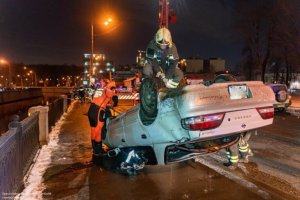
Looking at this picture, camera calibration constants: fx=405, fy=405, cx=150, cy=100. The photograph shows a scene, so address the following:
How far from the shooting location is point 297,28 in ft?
107

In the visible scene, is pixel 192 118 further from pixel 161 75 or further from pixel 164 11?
pixel 164 11

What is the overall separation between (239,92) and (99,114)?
3586mm

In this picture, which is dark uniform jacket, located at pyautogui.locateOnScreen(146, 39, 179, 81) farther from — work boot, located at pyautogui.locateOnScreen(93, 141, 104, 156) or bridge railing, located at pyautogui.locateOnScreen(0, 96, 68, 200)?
bridge railing, located at pyautogui.locateOnScreen(0, 96, 68, 200)

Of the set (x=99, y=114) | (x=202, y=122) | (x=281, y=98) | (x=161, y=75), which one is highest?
(x=161, y=75)

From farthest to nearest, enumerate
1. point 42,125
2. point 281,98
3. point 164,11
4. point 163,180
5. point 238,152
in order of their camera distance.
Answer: point 281,98, point 164,11, point 42,125, point 238,152, point 163,180

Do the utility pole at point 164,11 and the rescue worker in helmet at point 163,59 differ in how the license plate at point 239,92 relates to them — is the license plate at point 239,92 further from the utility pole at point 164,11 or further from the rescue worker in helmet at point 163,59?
the utility pole at point 164,11

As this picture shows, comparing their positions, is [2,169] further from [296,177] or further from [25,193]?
[296,177]

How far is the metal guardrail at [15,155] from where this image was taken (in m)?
5.47

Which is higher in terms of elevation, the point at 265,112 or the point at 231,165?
the point at 265,112

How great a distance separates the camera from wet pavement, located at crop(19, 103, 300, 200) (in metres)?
6.19

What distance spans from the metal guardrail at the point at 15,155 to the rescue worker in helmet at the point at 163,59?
103 inches

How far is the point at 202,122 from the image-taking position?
19.4 feet

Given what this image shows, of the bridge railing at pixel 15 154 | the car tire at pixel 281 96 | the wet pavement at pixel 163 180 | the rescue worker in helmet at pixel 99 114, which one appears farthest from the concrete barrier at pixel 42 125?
the car tire at pixel 281 96

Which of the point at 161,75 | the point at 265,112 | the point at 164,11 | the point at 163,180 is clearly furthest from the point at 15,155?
the point at 164,11
